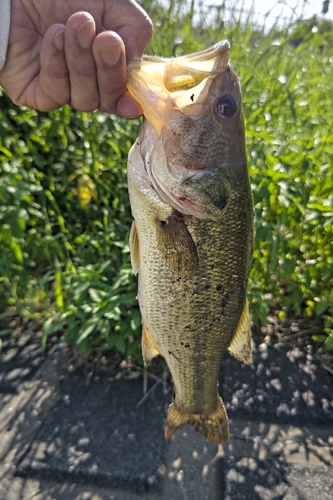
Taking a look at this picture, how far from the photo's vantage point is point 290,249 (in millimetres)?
2371

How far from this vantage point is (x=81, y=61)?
133cm

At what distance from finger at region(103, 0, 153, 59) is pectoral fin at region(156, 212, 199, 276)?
0.67 metres

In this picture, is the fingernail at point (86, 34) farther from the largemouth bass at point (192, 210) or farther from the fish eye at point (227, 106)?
the fish eye at point (227, 106)

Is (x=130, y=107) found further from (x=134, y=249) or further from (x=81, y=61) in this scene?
(x=134, y=249)

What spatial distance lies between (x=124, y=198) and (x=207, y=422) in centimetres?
171

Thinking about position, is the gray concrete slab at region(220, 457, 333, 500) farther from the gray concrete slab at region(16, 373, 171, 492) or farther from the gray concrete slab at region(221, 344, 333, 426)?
the gray concrete slab at region(16, 373, 171, 492)

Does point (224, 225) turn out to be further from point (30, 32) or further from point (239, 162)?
point (30, 32)

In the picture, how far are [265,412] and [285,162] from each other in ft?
4.84

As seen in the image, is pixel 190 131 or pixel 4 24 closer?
pixel 190 131

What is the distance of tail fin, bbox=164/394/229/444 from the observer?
1732 millimetres

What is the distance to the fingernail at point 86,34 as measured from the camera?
122 cm

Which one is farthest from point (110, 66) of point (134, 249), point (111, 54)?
point (134, 249)

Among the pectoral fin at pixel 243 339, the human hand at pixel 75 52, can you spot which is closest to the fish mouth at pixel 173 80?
the human hand at pixel 75 52

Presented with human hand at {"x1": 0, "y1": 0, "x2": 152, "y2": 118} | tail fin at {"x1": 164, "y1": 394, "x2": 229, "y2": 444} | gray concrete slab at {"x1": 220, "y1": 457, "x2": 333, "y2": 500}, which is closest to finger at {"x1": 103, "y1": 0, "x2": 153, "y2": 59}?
human hand at {"x1": 0, "y1": 0, "x2": 152, "y2": 118}
